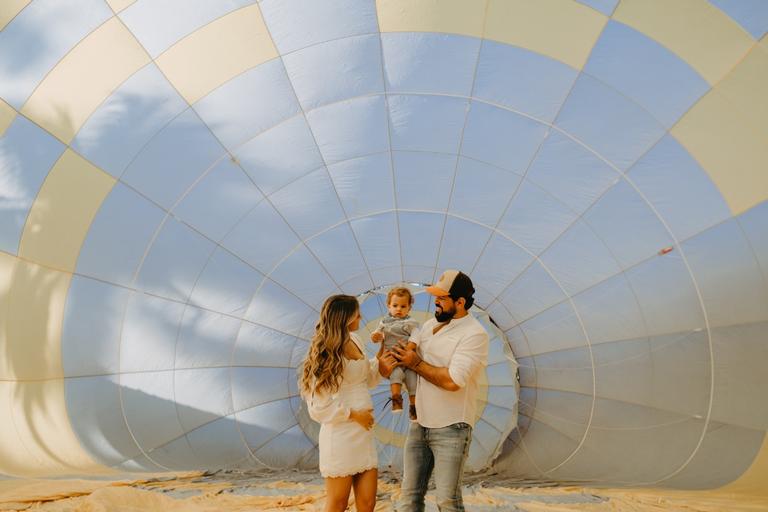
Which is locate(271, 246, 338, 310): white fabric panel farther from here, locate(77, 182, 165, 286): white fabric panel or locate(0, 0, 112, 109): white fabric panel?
locate(0, 0, 112, 109): white fabric panel

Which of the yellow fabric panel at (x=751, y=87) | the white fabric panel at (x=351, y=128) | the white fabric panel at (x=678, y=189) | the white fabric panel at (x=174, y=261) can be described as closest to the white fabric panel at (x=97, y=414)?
the white fabric panel at (x=174, y=261)

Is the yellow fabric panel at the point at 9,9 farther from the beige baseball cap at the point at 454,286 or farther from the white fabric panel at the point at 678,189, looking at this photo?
the white fabric panel at the point at 678,189

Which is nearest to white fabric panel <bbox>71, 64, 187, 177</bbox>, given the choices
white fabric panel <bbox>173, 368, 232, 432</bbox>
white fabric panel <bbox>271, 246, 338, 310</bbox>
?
white fabric panel <bbox>271, 246, 338, 310</bbox>

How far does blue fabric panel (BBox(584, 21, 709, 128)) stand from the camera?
399 centimetres

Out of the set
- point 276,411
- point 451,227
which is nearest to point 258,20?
point 451,227

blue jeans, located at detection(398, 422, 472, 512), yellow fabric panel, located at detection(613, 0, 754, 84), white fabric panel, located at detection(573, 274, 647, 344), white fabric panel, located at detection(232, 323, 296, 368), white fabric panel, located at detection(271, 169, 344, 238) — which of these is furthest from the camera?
white fabric panel, located at detection(232, 323, 296, 368)

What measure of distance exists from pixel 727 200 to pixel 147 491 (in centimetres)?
395

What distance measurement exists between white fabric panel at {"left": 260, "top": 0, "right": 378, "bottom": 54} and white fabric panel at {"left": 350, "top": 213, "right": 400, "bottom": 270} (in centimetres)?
130

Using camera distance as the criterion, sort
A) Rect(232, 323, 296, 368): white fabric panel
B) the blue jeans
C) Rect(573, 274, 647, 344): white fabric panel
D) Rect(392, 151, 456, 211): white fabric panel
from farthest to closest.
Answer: Rect(232, 323, 296, 368): white fabric panel, Rect(392, 151, 456, 211): white fabric panel, Rect(573, 274, 647, 344): white fabric panel, the blue jeans

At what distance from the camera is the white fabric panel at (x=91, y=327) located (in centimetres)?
476

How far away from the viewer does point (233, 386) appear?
16.2 feet

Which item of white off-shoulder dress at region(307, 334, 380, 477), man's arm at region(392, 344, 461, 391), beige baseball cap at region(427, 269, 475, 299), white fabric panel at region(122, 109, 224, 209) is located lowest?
white off-shoulder dress at region(307, 334, 380, 477)

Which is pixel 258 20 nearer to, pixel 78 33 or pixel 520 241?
pixel 78 33

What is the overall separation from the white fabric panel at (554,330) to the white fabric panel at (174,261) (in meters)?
2.41
